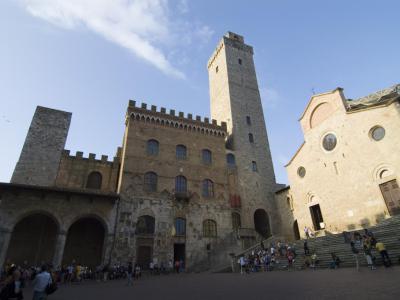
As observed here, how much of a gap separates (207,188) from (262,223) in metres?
7.64

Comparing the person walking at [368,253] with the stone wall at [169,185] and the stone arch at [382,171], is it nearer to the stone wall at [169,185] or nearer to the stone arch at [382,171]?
the stone arch at [382,171]

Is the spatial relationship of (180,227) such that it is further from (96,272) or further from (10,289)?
(10,289)

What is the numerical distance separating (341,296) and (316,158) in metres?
21.1

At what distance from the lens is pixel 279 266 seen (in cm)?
1741

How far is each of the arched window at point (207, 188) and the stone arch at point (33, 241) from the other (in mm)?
12718

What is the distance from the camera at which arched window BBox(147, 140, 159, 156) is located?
25180mm

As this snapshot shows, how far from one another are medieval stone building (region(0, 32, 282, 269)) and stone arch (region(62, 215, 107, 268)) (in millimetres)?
77

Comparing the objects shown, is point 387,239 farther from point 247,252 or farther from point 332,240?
point 247,252

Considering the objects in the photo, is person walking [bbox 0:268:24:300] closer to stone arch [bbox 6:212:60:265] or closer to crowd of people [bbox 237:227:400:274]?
crowd of people [bbox 237:227:400:274]

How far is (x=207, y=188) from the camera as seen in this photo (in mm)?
26031

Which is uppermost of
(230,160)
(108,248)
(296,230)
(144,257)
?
(230,160)

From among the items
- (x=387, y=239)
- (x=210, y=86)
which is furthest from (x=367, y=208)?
(x=210, y=86)

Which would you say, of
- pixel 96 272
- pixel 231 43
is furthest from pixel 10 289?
pixel 231 43

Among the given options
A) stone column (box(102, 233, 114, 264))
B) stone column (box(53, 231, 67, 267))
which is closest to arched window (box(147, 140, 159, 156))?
stone column (box(102, 233, 114, 264))
